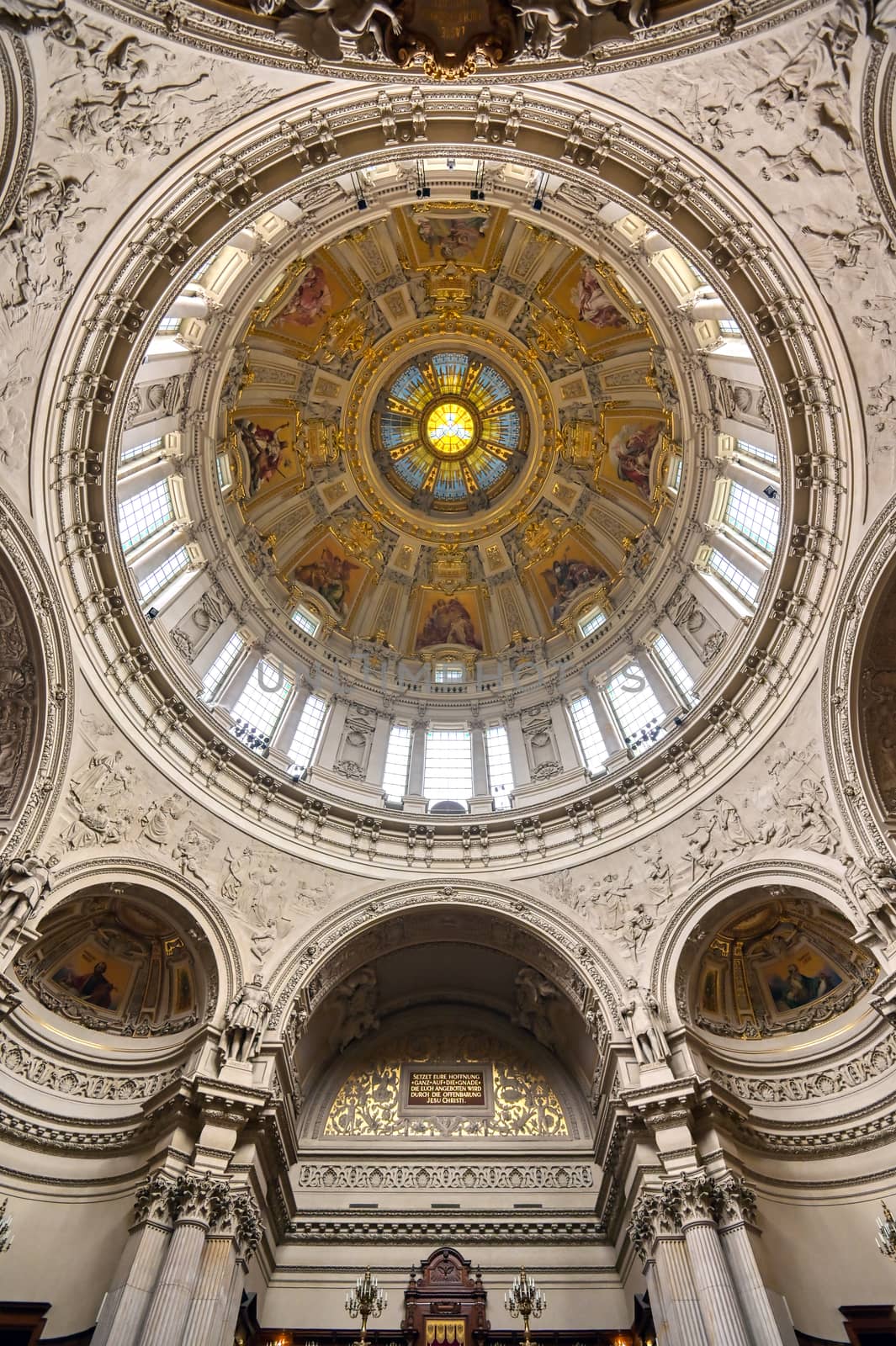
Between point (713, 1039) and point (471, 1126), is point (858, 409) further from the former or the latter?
point (471, 1126)

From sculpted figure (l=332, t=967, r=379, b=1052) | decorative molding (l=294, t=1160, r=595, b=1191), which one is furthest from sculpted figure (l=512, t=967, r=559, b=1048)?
sculpted figure (l=332, t=967, r=379, b=1052)

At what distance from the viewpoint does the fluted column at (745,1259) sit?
13438 mm

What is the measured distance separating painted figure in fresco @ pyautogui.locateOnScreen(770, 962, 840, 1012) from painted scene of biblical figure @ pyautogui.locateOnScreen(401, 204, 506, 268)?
24471 mm

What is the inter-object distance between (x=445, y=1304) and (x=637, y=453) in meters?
25.2

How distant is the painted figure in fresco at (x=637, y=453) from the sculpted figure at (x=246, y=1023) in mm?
20407

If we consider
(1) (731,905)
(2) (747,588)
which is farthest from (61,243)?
(1) (731,905)

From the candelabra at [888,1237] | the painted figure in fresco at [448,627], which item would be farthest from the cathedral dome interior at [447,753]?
the painted figure in fresco at [448,627]

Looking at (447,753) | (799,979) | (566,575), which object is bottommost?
(799,979)

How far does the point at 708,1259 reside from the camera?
1417 cm

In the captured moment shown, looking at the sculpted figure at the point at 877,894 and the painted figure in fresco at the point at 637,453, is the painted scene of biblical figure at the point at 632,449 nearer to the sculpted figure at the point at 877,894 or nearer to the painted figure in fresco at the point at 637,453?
the painted figure in fresco at the point at 637,453

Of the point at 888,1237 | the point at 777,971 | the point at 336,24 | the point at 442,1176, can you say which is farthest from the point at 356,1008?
the point at 336,24

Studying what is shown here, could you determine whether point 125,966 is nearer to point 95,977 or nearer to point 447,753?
point 95,977

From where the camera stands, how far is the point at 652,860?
2069cm

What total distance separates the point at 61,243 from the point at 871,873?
18655 millimetres
